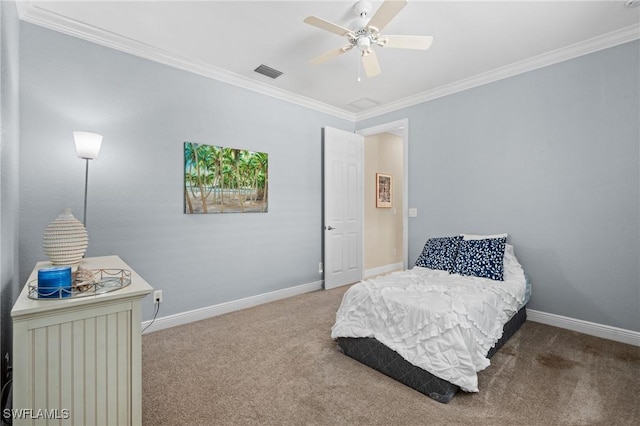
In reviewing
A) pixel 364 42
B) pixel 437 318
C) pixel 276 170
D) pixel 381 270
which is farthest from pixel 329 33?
pixel 381 270

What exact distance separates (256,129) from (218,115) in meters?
0.47

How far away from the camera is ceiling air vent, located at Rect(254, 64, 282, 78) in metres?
3.14

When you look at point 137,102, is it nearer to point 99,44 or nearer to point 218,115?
point 99,44

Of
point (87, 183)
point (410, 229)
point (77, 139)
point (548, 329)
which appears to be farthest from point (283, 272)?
point (548, 329)

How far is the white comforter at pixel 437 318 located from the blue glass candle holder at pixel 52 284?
1.73 meters

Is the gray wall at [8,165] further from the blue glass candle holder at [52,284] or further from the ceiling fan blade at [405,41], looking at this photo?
the ceiling fan blade at [405,41]

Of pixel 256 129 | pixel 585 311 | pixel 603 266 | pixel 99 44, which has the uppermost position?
pixel 99 44

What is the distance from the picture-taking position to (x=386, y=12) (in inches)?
75.4

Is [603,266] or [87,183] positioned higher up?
[87,183]

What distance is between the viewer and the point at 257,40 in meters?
2.64

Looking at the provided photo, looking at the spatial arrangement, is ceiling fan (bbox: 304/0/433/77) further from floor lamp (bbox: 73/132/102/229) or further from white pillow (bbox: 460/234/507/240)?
white pillow (bbox: 460/234/507/240)

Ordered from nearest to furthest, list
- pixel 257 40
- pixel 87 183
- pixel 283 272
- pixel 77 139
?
1. pixel 77 139
2. pixel 87 183
3. pixel 257 40
4. pixel 283 272

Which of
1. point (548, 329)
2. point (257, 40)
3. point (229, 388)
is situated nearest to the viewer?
point (229, 388)

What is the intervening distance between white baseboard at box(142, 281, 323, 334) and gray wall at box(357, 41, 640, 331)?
193 centimetres
